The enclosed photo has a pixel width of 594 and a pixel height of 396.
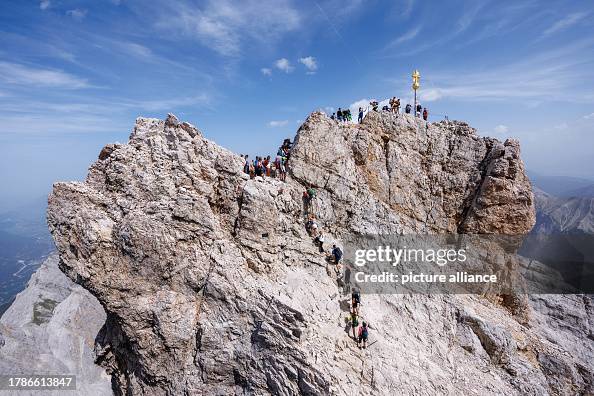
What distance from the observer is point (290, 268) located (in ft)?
93.3

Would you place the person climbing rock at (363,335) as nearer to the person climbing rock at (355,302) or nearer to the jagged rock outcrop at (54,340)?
the person climbing rock at (355,302)

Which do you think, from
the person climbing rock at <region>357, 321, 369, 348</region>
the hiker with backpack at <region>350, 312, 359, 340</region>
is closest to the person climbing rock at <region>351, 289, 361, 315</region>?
the hiker with backpack at <region>350, 312, 359, 340</region>

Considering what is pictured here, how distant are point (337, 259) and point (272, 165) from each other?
41.7 ft

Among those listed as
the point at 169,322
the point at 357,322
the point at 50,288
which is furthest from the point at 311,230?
the point at 50,288

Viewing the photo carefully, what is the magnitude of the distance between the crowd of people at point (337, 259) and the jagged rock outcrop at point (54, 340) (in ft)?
77.9

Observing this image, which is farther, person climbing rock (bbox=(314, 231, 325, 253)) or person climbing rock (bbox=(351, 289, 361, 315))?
person climbing rock (bbox=(314, 231, 325, 253))

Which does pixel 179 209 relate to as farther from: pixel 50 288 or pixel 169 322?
pixel 50 288

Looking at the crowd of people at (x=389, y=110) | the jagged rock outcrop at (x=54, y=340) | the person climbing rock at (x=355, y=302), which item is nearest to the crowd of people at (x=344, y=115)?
the crowd of people at (x=389, y=110)

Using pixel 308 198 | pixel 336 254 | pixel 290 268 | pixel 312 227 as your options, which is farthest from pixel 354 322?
pixel 308 198

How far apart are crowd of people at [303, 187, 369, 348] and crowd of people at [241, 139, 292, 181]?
144 inches

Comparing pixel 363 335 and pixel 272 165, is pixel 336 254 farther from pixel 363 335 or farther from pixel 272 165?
pixel 272 165

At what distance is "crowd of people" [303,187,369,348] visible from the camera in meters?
25.4

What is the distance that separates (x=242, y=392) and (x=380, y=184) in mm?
24048

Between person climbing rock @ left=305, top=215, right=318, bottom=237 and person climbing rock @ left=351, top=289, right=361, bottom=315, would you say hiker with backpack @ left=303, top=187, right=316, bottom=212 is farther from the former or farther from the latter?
person climbing rock @ left=351, top=289, right=361, bottom=315
